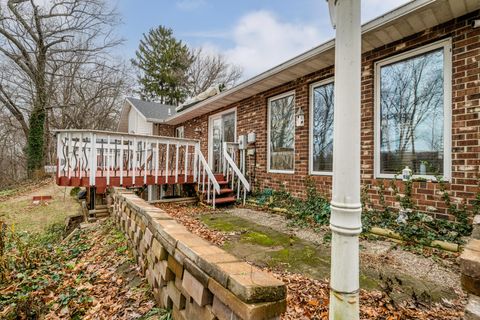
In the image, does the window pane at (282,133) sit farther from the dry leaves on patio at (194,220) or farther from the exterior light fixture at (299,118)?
the dry leaves on patio at (194,220)

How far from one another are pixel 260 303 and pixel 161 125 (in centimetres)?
1175

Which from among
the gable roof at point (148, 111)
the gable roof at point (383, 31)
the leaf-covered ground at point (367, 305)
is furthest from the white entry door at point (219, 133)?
the leaf-covered ground at point (367, 305)

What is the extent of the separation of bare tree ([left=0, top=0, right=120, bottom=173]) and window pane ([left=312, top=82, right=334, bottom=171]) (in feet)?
47.6

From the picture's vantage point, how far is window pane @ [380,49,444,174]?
347 cm

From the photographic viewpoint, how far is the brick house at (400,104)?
3160 mm

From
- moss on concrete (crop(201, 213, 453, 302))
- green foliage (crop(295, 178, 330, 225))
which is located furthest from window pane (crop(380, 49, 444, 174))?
moss on concrete (crop(201, 213, 453, 302))

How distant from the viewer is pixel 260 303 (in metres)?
1.07

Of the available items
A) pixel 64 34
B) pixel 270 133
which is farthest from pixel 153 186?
pixel 64 34

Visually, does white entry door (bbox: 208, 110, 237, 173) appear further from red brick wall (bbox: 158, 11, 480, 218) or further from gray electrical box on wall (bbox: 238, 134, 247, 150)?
red brick wall (bbox: 158, 11, 480, 218)

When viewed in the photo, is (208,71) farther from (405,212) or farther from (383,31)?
(405,212)

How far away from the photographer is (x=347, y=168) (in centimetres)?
119

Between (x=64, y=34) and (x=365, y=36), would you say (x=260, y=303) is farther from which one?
(x=64, y=34)

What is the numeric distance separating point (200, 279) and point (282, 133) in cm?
485

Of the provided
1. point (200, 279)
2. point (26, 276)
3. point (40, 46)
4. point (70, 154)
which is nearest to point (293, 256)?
point (200, 279)
